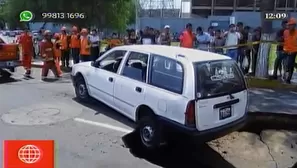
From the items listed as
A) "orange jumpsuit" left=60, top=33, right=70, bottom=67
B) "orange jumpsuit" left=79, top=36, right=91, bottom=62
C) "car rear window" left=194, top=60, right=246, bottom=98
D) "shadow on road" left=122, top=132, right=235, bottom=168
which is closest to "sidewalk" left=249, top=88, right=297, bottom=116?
"car rear window" left=194, top=60, right=246, bottom=98

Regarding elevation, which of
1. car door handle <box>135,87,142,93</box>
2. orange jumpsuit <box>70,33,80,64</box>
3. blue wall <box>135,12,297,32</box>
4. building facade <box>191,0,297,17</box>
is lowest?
car door handle <box>135,87,142,93</box>

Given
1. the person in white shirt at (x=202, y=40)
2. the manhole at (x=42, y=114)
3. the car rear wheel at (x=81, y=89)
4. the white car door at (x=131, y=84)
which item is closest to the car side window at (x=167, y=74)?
the white car door at (x=131, y=84)

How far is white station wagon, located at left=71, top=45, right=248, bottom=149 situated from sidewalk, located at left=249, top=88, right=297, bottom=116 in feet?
7.28

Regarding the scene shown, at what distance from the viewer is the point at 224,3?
6212 cm

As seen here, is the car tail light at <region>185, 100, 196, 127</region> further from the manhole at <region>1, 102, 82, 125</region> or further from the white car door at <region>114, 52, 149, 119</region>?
the manhole at <region>1, 102, 82, 125</region>

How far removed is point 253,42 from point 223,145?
5654 millimetres

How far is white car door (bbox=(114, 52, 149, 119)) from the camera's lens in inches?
213

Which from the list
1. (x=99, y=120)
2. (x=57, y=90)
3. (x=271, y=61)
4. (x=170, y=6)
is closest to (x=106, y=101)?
(x=99, y=120)

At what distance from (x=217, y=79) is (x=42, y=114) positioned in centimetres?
380

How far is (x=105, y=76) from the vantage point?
254 inches

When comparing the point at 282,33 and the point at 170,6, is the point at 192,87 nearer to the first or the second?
the point at 282,33

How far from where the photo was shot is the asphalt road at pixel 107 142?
4.75 meters

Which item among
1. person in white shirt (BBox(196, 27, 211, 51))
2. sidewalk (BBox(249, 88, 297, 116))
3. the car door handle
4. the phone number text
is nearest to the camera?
the car door handle

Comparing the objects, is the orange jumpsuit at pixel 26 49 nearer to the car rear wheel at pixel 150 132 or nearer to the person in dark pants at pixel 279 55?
the car rear wheel at pixel 150 132
